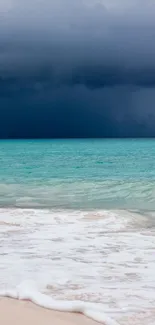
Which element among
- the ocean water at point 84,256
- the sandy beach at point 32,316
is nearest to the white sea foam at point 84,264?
the ocean water at point 84,256

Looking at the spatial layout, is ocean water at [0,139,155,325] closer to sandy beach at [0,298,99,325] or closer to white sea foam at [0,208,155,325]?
white sea foam at [0,208,155,325]

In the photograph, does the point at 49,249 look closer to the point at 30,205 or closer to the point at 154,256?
the point at 154,256

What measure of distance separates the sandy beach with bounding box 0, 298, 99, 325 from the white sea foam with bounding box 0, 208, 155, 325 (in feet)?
0.43

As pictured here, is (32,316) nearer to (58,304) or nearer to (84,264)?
(58,304)

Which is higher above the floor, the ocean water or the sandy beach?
the sandy beach

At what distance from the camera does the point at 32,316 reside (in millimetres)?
4594

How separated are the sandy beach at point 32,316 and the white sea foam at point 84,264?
130mm

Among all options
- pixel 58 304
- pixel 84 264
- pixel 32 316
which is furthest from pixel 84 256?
pixel 32 316

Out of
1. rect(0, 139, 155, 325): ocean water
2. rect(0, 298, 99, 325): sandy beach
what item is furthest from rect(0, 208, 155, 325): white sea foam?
rect(0, 298, 99, 325): sandy beach

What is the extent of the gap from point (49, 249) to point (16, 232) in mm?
1936

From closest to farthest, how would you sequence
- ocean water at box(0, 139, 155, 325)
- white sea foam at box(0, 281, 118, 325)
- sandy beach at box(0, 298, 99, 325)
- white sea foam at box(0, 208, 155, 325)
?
sandy beach at box(0, 298, 99, 325), white sea foam at box(0, 281, 118, 325), white sea foam at box(0, 208, 155, 325), ocean water at box(0, 139, 155, 325)

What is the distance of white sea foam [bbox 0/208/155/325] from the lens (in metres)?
5.09

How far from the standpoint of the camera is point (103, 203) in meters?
16.6

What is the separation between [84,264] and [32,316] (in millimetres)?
2442
